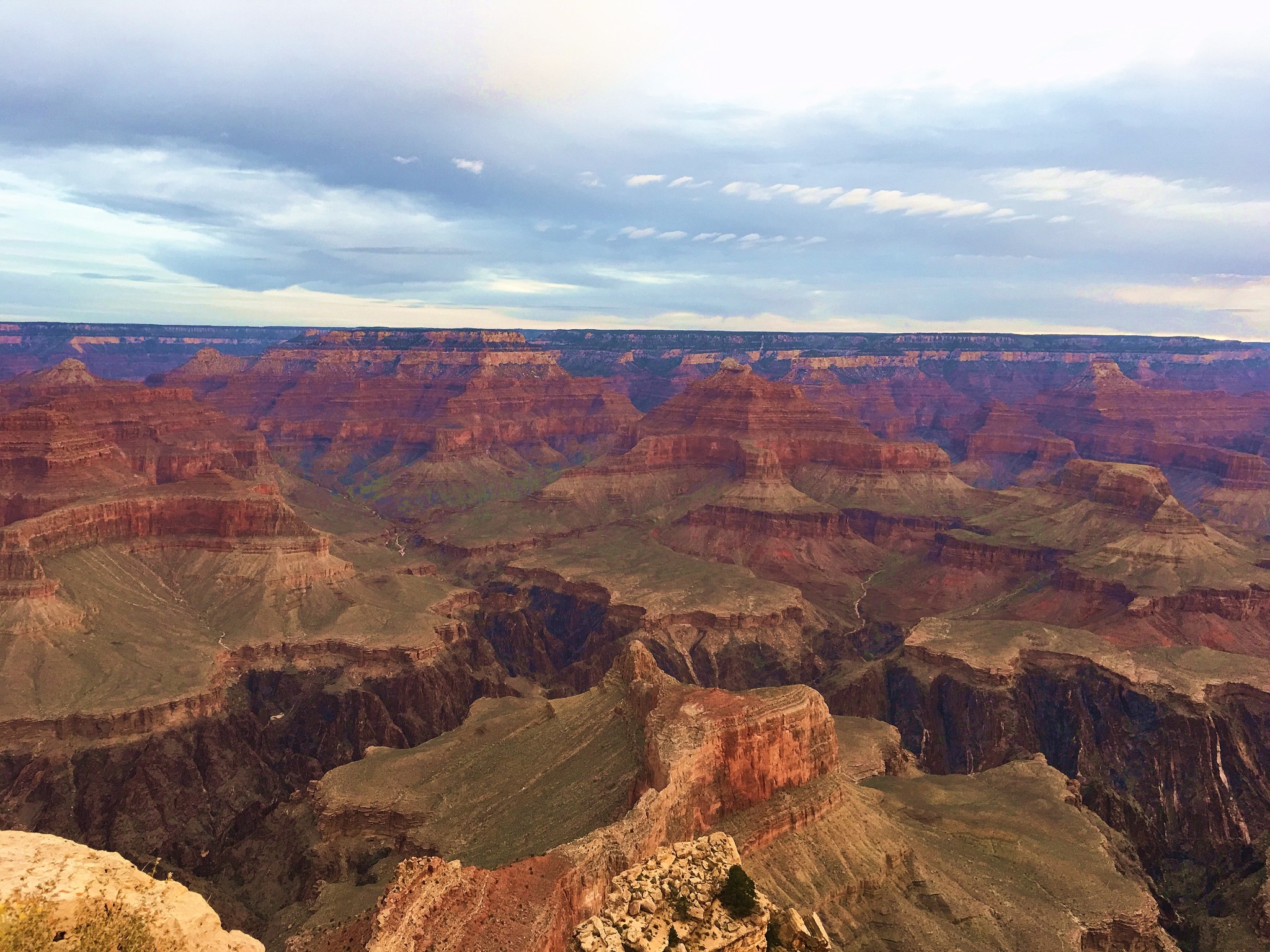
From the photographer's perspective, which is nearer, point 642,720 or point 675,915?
point 675,915

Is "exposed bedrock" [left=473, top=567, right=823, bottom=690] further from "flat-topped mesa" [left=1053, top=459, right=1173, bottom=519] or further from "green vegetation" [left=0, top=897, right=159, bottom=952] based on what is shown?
"green vegetation" [left=0, top=897, right=159, bottom=952]

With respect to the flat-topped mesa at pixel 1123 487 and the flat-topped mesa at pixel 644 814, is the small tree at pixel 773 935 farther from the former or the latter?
the flat-topped mesa at pixel 1123 487

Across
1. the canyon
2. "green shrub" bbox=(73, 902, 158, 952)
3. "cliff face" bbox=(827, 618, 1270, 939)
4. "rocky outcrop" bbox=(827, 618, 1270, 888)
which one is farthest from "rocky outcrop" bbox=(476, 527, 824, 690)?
"green shrub" bbox=(73, 902, 158, 952)

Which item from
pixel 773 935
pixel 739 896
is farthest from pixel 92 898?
pixel 773 935

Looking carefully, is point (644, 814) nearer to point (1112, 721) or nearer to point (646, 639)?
point (1112, 721)

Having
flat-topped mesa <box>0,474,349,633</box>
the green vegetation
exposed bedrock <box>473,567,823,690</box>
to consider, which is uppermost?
the green vegetation

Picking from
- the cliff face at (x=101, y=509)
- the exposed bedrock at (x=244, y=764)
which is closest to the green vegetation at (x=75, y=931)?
the exposed bedrock at (x=244, y=764)

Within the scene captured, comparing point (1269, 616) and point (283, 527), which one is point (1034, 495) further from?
point (283, 527)

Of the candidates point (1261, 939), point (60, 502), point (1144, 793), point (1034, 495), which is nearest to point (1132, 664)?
point (1144, 793)
